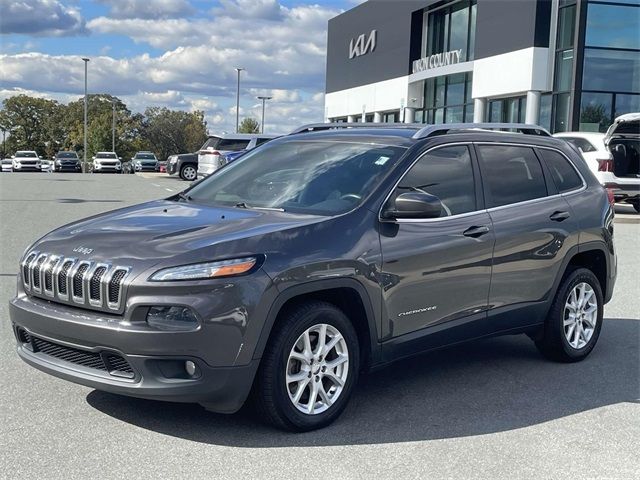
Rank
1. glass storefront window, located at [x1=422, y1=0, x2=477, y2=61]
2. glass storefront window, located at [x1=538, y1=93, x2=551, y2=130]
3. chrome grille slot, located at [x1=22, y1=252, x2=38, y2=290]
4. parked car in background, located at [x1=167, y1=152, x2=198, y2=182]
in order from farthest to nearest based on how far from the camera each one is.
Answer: glass storefront window, located at [x1=422, y1=0, x2=477, y2=61], parked car in background, located at [x1=167, y1=152, x2=198, y2=182], glass storefront window, located at [x1=538, y1=93, x2=551, y2=130], chrome grille slot, located at [x1=22, y1=252, x2=38, y2=290]

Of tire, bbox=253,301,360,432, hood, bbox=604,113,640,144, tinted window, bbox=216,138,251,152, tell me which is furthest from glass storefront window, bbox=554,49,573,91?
tire, bbox=253,301,360,432

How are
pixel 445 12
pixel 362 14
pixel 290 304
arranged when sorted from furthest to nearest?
pixel 362 14 → pixel 445 12 → pixel 290 304

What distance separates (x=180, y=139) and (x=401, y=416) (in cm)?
10877

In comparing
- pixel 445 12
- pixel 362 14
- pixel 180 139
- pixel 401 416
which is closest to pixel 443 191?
pixel 401 416

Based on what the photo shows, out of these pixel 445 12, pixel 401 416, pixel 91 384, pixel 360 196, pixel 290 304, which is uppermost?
pixel 445 12

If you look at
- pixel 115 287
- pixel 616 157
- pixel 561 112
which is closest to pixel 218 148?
pixel 561 112

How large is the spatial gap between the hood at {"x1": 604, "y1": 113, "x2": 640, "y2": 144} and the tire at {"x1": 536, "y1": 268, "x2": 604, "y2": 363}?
10377 mm

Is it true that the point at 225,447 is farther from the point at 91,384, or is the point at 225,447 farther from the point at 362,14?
the point at 362,14

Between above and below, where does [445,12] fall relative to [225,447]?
above

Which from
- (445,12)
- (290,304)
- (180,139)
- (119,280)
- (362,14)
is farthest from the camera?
(180,139)

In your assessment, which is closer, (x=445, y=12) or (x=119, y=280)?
(x=119, y=280)

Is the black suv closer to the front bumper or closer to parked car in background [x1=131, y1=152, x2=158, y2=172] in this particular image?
the front bumper

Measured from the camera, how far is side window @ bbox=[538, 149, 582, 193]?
609 cm

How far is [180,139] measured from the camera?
110438mm
